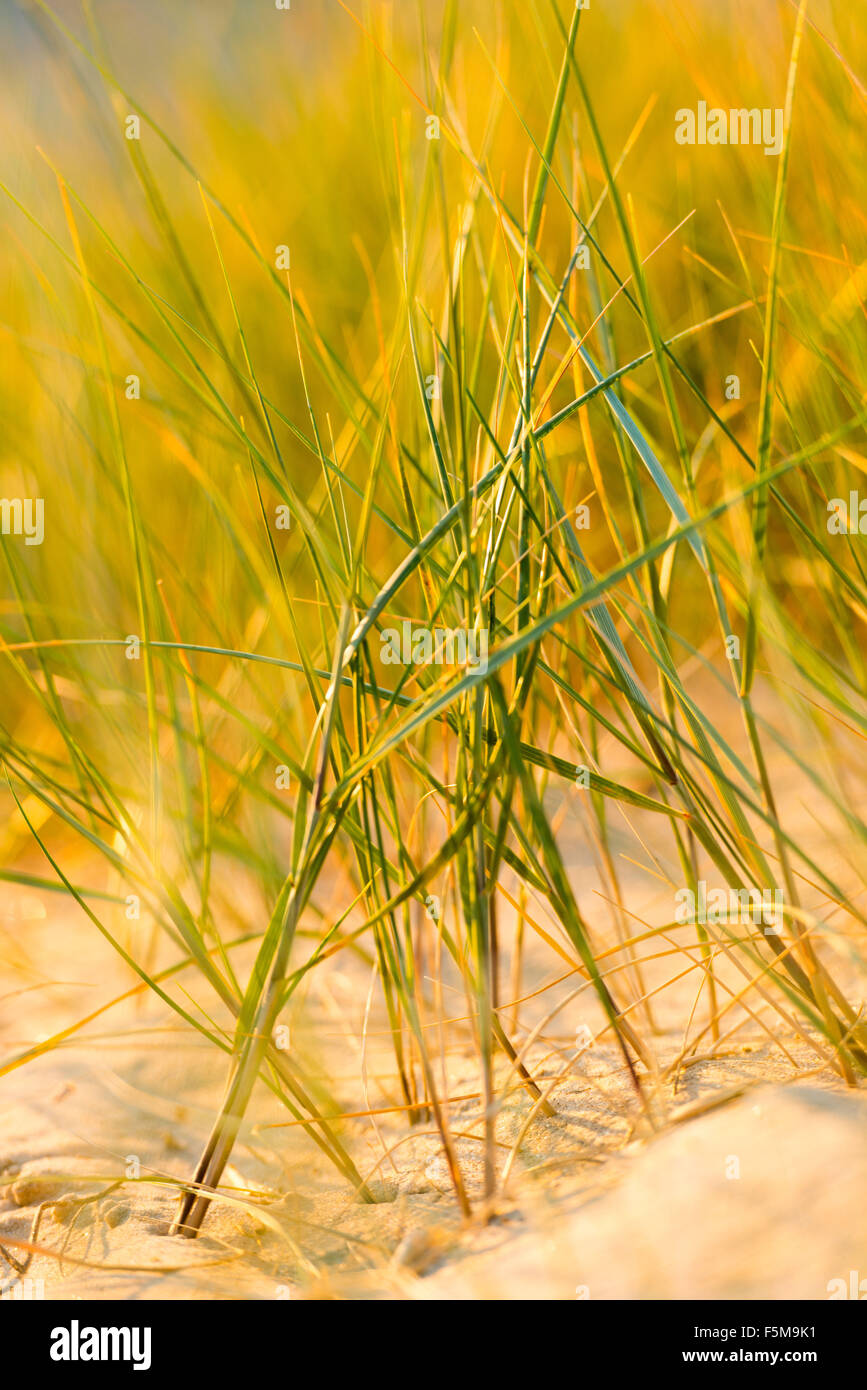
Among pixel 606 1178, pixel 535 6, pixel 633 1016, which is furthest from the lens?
pixel 633 1016

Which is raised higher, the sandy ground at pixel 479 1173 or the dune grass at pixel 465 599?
the dune grass at pixel 465 599

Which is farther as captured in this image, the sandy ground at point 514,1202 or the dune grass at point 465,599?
the dune grass at point 465,599

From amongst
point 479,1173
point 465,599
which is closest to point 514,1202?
point 479,1173

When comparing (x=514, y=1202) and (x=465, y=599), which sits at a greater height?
(x=465, y=599)

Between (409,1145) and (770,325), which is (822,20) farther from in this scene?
(409,1145)

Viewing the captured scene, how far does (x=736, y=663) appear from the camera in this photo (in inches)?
24.8

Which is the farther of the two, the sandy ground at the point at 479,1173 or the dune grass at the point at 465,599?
the dune grass at the point at 465,599

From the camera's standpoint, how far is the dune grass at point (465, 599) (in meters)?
0.57

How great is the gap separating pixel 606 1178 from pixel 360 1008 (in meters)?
0.44

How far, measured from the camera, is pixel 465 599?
0.59 meters

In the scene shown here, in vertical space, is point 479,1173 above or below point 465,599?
below

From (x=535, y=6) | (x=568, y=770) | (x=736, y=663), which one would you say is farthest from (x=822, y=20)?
(x=568, y=770)

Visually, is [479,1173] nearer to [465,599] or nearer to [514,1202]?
[514,1202]

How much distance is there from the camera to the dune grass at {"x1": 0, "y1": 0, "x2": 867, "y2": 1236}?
57cm
